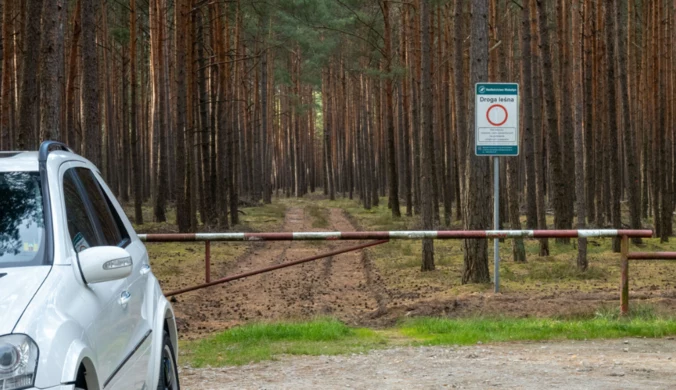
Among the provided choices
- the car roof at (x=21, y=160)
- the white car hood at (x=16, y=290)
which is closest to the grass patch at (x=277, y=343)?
the car roof at (x=21, y=160)

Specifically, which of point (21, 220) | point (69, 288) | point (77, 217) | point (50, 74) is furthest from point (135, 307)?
point (50, 74)

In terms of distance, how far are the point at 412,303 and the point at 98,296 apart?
9463 millimetres

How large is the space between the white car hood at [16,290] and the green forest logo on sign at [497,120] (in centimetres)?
1077

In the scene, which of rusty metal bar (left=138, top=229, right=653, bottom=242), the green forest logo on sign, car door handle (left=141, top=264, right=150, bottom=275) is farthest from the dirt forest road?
car door handle (left=141, top=264, right=150, bottom=275)

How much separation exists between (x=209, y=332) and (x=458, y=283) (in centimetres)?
617

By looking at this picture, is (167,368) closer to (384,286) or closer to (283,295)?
(283,295)

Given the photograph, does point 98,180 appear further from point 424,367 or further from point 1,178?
point 424,367

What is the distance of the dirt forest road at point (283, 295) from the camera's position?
12.8 m

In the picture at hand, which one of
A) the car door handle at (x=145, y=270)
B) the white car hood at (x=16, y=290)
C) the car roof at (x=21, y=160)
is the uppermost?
the car roof at (x=21, y=160)

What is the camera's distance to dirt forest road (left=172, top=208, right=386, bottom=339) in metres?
Answer: 12.8

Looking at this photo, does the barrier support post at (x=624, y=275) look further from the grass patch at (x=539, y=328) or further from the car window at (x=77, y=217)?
the car window at (x=77, y=217)

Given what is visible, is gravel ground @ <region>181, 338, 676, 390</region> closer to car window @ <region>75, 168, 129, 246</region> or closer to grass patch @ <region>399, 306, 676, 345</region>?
grass patch @ <region>399, 306, 676, 345</region>

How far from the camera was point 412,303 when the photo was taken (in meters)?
13.2

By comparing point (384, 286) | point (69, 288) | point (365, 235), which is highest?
point (69, 288)
